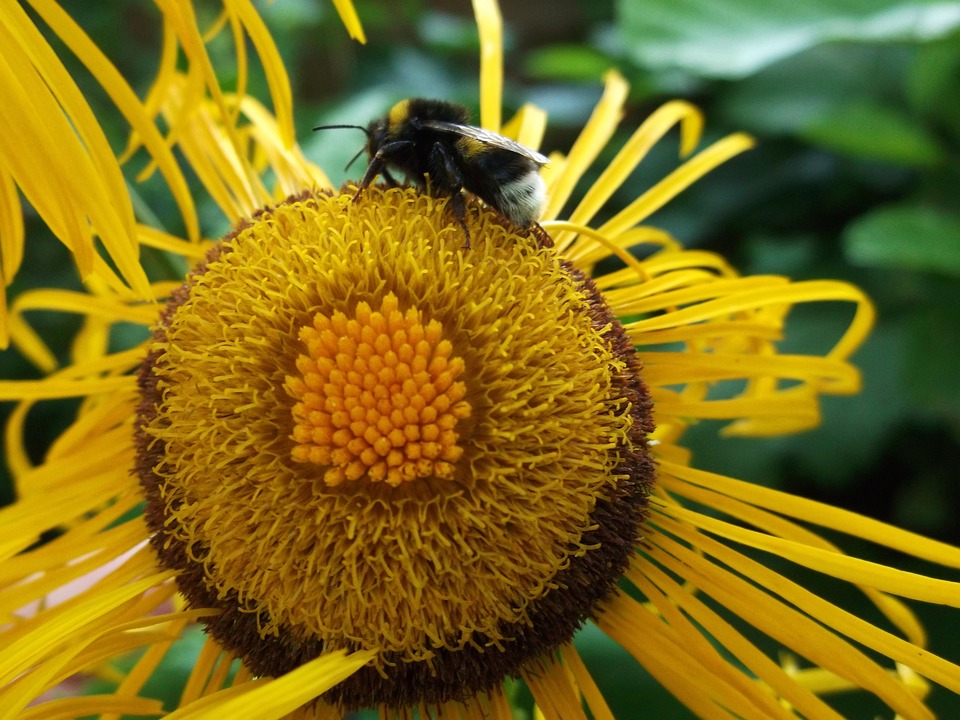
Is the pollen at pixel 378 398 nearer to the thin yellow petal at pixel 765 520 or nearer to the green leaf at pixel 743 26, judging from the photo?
the thin yellow petal at pixel 765 520

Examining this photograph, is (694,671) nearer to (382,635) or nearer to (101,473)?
(382,635)

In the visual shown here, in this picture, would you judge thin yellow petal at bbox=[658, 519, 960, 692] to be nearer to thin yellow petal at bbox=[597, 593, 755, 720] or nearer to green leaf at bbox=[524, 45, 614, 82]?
thin yellow petal at bbox=[597, 593, 755, 720]

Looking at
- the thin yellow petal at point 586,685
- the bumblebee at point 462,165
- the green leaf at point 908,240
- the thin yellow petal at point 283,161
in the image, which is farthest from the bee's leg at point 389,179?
the green leaf at point 908,240

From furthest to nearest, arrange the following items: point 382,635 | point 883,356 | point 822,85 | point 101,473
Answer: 1. point 822,85
2. point 883,356
3. point 101,473
4. point 382,635

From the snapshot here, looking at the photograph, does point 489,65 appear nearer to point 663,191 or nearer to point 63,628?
point 663,191

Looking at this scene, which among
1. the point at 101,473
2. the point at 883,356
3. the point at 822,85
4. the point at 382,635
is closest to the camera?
the point at 382,635

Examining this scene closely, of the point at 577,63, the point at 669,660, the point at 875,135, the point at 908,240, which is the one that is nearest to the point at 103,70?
the point at 669,660

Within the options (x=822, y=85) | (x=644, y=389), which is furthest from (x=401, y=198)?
(x=822, y=85)
